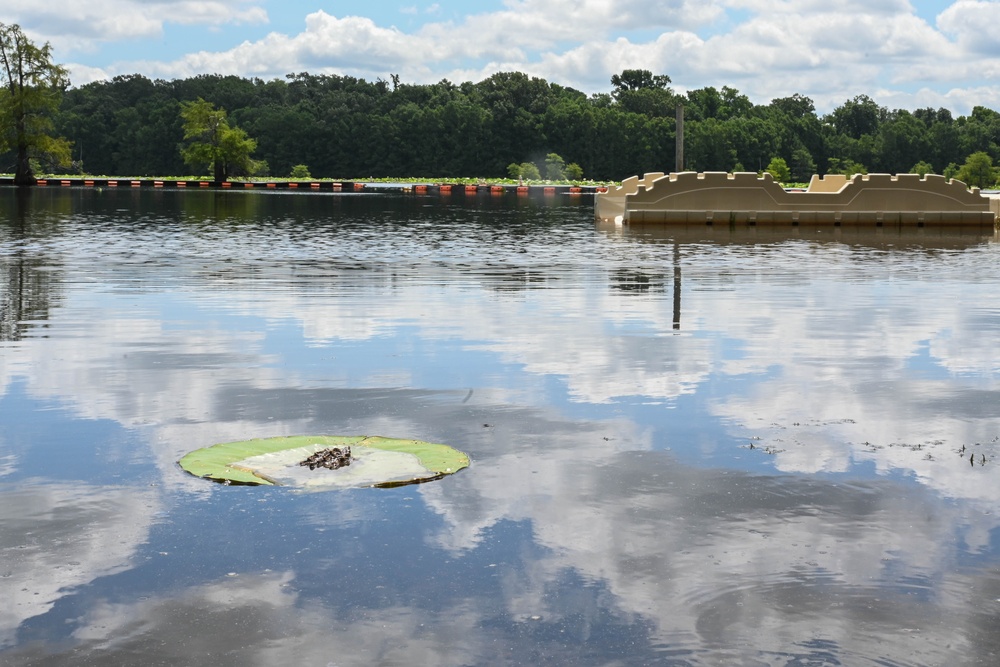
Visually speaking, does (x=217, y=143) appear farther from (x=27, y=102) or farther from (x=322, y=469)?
(x=322, y=469)

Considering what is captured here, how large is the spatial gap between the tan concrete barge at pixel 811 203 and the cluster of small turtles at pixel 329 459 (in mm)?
41228

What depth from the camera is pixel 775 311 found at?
65.3 ft

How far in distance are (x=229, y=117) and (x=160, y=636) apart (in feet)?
596

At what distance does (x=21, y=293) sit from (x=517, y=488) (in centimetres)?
1540

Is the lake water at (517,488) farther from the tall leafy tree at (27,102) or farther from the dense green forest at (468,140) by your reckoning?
the dense green forest at (468,140)

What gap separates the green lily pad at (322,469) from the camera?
891 cm

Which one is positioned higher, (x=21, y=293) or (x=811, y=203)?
(x=811, y=203)

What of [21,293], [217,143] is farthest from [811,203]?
[217,143]

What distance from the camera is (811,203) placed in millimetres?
51188

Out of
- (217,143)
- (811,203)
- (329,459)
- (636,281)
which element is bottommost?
(636,281)

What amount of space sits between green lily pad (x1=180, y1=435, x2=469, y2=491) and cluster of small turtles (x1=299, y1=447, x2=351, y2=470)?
1.7 inches

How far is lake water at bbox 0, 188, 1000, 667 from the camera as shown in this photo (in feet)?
20.5

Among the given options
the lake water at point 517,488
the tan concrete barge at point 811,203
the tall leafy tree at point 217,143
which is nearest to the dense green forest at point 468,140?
the tall leafy tree at point 217,143

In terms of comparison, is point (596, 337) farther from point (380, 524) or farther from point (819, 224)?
point (819, 224)
